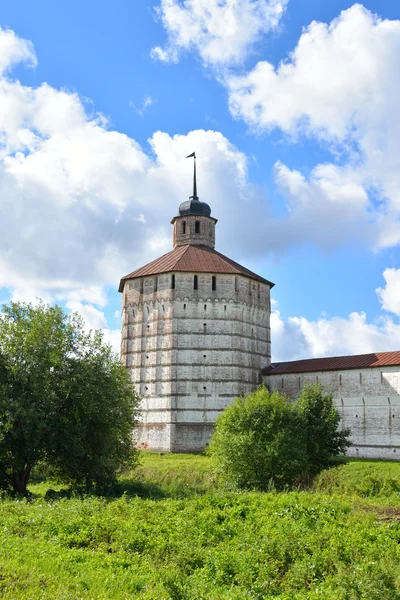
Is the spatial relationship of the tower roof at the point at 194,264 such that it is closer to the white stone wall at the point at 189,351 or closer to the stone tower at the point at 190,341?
the stone tower at the point at 190,341

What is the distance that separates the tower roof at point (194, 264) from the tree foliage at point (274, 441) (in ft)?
56.3

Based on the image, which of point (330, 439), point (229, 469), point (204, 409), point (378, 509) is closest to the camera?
point (378, 509)

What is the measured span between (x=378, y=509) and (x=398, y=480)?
10151mm

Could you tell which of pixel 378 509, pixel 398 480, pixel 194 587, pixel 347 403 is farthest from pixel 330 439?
pixel 194 587

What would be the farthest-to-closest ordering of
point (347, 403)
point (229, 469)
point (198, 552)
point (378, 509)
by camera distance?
point (347, 403) → point (229, 469) → point (378, 509) → point (198, 552)

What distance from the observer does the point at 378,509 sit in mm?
16250

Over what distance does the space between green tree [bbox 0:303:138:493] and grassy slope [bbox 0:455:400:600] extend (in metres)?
4.69

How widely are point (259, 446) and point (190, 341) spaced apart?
19124 mm

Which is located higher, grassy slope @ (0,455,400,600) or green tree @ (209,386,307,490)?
green tree @ (209,386,307,490)

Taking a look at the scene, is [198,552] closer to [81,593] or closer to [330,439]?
[81,593]

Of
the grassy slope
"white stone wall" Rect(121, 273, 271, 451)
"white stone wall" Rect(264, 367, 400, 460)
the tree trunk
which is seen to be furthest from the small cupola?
the grassy slope

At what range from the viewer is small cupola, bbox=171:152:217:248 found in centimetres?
4991

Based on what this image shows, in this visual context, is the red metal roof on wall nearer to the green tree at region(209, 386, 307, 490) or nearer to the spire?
the green tree at region(209, 386, 307, 490)

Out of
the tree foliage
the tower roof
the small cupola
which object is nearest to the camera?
the tree foliage
